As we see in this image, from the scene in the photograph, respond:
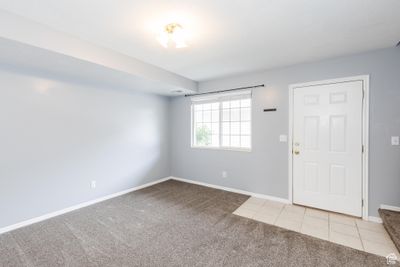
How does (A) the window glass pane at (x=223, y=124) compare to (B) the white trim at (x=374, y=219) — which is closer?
(B) the white trim at (x=374, y=219)

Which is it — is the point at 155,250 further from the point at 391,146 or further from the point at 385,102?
the point at 385,102

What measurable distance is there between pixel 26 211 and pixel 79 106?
1.70 m

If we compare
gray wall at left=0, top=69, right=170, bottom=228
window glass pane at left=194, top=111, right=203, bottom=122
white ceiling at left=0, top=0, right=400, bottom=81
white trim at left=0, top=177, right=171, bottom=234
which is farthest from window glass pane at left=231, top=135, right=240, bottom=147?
white trim at left=0, top=177, right=171, bottom=234

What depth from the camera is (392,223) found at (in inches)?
89.5

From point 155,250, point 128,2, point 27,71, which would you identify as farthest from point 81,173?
point 128,2

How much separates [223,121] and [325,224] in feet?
8.36

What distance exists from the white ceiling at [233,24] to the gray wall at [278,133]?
0.93 feet

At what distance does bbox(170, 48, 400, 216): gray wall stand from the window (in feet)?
0.59

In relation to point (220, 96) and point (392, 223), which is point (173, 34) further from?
point (392, 223)

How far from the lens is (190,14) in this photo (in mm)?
1849

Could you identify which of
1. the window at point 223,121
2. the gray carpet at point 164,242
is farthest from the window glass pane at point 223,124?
the gray carpet at point 164,242

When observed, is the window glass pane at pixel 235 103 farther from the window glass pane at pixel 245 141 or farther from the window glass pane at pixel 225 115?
the window glass pane at pixel 245 141

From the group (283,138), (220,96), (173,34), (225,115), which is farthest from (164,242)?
(220,96)

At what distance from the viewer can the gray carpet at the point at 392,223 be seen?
2.09m
